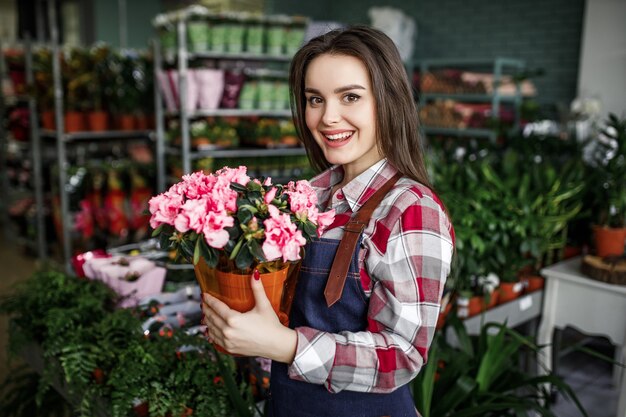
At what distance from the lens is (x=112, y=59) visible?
519cm

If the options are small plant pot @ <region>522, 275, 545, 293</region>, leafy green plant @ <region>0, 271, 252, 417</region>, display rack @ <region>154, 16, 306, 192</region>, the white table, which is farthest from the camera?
display rack @ <region>154, 16, 306, 192</region>

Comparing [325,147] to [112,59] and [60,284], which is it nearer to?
A: [60,284]

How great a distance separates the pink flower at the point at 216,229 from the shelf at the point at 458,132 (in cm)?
510

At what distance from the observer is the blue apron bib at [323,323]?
117 centimetres

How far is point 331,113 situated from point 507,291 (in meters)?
1.86

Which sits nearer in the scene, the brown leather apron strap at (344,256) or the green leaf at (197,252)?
the green leaf at (197,252)

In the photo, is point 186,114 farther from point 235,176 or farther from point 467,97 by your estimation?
point 235,176

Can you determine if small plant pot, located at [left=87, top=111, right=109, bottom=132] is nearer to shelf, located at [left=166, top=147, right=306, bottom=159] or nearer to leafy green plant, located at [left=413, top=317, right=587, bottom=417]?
shelf, located at [left=166, top=147, right=306, bottom=159]

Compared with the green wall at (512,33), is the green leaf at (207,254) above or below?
below

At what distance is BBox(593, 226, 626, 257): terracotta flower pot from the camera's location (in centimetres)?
263

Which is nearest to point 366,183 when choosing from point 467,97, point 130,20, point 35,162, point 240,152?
point 240,152

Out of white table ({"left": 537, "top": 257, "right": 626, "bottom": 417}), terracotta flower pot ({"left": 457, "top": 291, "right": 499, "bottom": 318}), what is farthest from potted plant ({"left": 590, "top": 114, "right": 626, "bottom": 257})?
terracotta flower pot ({"left": 457, "top": 291, "right": 499, "bottom": 318})

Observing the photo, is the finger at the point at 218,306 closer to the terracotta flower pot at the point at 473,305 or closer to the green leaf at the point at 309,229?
the green leaf at the point at 309,229

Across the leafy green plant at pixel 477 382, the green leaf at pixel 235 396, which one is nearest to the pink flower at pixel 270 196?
the green leaf at pixel 235 396
